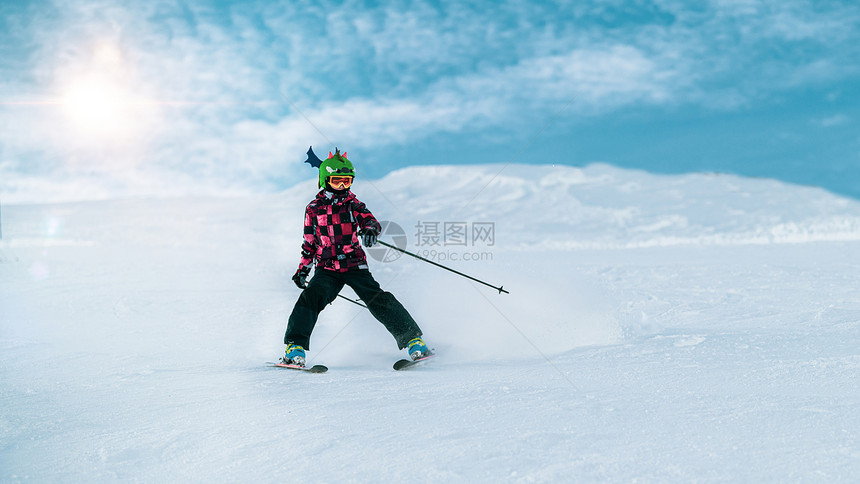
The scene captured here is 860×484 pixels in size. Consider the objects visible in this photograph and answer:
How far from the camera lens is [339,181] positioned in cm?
381

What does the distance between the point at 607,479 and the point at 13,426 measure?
232 centimetres

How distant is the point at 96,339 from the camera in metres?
4.34

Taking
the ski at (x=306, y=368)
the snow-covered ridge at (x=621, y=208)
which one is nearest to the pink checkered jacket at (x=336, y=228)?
the ski at (x=306, y=368)

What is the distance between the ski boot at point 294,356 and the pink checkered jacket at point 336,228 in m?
0.60

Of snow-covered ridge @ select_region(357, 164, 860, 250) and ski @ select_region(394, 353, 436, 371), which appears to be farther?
snow-covered ridge @ select_region(357, 164, 860, 250)

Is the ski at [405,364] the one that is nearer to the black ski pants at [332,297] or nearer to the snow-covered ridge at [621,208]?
the black ski pants at [332,297]

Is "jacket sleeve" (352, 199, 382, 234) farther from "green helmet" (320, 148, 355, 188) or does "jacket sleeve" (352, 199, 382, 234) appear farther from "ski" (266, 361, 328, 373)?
"ski" (266, 361, 328, 373)

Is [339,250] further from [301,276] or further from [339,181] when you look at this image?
[339,181]

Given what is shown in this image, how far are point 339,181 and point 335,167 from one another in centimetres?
10

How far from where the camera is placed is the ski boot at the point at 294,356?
3457mm

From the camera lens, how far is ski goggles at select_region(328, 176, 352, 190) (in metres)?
3.80

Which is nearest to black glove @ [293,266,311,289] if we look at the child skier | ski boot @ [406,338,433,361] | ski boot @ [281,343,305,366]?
the child skier

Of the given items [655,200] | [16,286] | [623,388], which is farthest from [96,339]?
[655,200]

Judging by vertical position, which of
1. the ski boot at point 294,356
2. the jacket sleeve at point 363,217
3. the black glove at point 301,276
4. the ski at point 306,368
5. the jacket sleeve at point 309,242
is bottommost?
the ski at point 306,368
